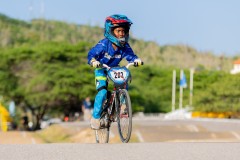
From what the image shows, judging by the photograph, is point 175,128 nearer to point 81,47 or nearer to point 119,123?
point 119,123

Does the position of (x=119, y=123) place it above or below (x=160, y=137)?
above

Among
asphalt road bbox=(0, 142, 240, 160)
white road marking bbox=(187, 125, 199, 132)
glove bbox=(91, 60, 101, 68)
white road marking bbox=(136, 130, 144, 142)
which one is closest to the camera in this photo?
asphalt road bbox=(0, 142, 240, 160)

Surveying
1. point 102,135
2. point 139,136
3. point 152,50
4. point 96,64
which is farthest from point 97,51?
point 152,50

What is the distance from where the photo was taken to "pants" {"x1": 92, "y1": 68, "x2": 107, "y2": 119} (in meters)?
10.2

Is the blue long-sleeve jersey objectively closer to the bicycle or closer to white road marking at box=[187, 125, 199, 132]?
the bicycle

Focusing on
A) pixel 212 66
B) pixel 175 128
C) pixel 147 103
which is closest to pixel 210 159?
pixel 175 128

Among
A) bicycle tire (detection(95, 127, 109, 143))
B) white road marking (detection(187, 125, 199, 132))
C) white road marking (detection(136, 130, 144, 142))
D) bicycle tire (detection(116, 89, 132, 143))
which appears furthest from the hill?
bicycle tire (detection(116, 89, 132, 143))

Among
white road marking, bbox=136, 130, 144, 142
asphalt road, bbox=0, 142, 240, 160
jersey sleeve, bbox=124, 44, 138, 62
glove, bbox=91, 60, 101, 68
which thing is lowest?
white road marking, bbox=136, 130, 144, 142

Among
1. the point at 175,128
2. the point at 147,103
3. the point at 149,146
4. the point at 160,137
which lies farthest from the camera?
the point at 147,103

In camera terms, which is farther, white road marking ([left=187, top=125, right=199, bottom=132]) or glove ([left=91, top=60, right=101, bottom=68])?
white road marking ([left=187, top=125, right=199, bottom=132])

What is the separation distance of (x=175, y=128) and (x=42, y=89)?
117ft

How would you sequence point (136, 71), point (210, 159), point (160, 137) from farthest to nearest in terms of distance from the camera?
point (136, 71) → point (160, 137) → point (210, 159)

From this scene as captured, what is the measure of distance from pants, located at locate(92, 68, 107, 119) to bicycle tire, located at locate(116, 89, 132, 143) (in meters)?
0.30

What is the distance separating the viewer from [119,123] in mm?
10195
